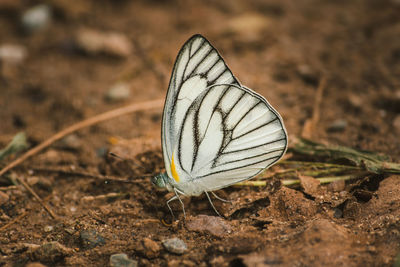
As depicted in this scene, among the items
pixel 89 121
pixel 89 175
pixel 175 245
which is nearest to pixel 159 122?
pixel 89 121

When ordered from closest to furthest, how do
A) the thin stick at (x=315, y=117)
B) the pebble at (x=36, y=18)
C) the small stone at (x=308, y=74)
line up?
the thin stick at (x=315, y=117)
the small stone at (x=308, y=74)
the pebble at (x=36, y=18)

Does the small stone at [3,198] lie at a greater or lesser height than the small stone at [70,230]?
greater

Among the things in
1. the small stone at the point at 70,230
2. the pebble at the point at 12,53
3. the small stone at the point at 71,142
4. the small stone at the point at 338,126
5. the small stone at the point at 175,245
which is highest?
the pebble at the point at 12,53

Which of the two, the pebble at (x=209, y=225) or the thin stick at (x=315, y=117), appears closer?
the pebble at (x=209, y=225)

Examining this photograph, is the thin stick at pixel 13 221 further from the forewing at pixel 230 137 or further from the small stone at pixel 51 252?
the forewing at pixel 230 137

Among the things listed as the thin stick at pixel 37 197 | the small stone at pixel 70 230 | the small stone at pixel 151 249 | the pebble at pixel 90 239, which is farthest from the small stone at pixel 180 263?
the thin stick at pixel 37 197

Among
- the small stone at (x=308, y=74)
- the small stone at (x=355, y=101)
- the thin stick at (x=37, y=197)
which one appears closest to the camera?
the thin stick at (x=37, y=197)

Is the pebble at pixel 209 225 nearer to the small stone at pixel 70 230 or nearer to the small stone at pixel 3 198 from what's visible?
the small stone at pixel 70 230

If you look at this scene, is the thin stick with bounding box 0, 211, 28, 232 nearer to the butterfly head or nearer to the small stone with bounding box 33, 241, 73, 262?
the small stone with bounding box 33, 241, 73, 262
